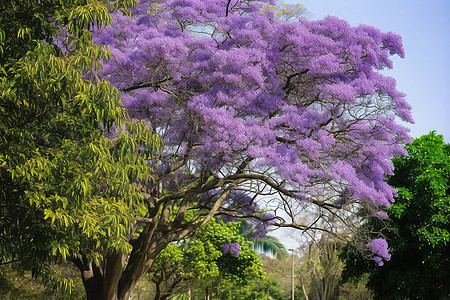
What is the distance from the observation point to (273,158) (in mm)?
12125

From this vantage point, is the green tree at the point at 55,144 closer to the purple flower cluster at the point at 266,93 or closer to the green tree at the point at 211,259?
the purple flower cluster at the point at 266,93

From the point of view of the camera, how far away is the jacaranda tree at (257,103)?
12.4 m

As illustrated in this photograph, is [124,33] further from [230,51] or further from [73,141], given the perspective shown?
[73,141]

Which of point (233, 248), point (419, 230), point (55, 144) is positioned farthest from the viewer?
point (233, 248)

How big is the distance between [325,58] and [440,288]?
11.4 meters

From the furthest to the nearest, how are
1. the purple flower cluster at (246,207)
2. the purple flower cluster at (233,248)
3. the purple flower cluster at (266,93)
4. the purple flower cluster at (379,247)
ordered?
the purple flower cluster at (233,248) → the purple flower cluster at (246,207) → the purple flower cluster at (379,247) → the purple flower cluster at (266,93)

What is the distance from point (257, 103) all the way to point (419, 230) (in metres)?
8.75

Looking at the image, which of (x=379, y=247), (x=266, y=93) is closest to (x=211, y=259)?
(x=379, y=247)

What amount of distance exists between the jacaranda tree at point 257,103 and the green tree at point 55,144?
3262 mm

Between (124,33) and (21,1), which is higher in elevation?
(124,33)

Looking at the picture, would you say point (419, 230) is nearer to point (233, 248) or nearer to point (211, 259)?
point (233, 248)

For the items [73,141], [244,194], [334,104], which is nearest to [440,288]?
[244,194]

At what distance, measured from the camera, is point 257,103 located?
1274 centimetres

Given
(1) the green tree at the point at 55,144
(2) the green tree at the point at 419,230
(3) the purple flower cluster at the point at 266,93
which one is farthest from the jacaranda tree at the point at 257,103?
(2) the green tree at the point at 419,230
